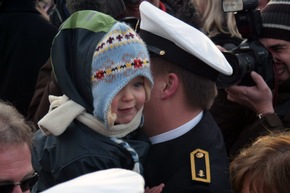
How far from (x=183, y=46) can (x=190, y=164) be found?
456mm

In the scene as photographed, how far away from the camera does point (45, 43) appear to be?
155 inches

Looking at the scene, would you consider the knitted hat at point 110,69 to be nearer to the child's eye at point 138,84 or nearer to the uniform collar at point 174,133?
the child's eye at point 138,84

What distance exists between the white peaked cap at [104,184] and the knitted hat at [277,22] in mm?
1925

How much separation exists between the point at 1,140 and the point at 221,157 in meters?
0.88

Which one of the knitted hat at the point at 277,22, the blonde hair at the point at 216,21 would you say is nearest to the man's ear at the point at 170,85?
the knitted hat at the point at 277,22

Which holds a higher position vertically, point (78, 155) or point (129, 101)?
point (129, 101)

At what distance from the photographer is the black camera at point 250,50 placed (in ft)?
9.73

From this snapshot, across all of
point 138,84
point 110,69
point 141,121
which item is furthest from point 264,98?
point 110,69

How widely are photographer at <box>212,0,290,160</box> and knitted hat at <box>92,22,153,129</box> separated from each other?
0.89m

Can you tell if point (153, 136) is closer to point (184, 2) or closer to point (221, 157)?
point (221, 157)

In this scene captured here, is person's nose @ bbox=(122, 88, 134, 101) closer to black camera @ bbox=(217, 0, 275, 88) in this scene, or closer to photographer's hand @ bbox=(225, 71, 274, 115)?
black camera @ bbox=(217, 0, 275, 88)

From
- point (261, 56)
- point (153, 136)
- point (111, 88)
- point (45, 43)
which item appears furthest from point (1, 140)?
point (45, 43)

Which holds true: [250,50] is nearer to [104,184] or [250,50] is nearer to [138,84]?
[138,84]

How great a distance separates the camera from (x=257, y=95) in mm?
3049
